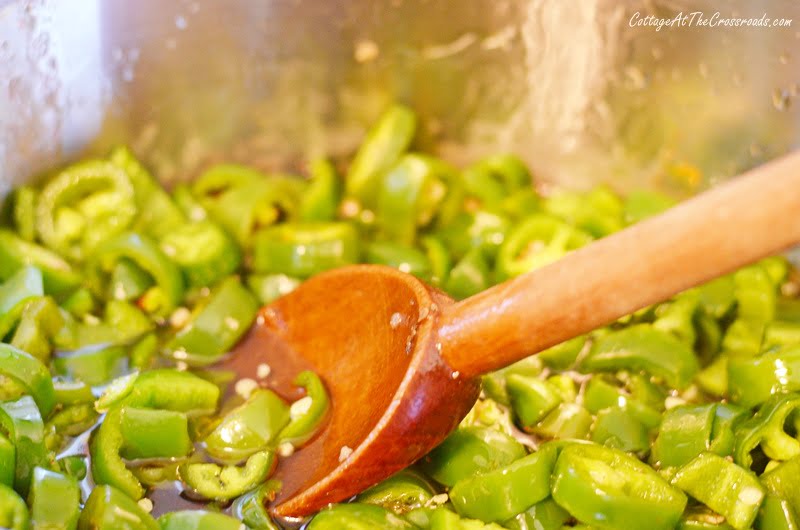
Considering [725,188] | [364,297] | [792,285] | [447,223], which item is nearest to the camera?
[725,188]

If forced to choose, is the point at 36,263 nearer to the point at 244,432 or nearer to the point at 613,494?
the point at 244,432

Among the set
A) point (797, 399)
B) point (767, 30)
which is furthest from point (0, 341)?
point (767, 30)

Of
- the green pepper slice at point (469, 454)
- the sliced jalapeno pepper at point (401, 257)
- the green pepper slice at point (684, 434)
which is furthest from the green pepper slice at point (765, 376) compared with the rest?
the sliced jalapeno pepper at point (401, 257)

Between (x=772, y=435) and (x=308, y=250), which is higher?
(x=308, y=250)

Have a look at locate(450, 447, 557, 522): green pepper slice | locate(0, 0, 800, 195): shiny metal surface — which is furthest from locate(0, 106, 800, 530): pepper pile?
locate(0, 0, 800, 195): shiny metal surface

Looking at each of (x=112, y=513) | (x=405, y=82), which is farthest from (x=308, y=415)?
(x=405, y=82)

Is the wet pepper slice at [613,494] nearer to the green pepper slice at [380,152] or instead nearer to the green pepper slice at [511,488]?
the green pepper slice at [511,488]

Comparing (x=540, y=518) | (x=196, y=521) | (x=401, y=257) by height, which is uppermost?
(x=401, y=257)

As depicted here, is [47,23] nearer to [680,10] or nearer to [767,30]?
[680,10]
